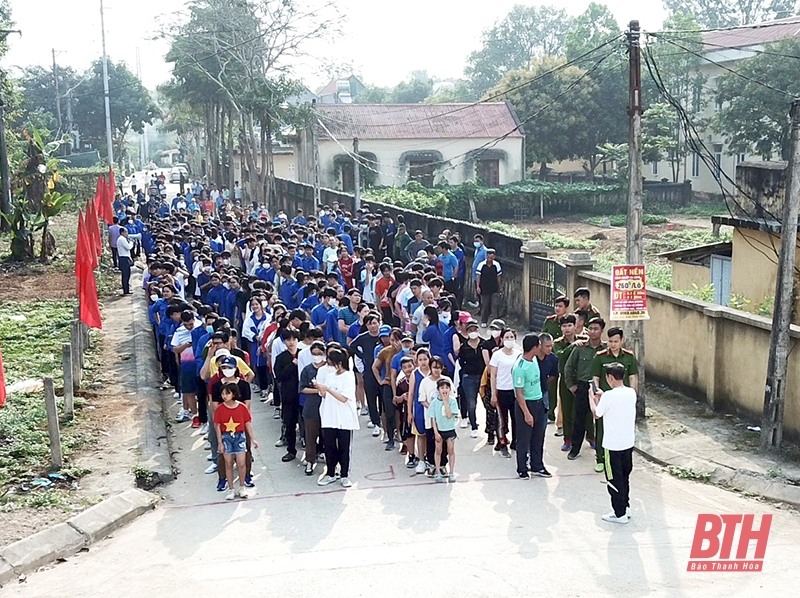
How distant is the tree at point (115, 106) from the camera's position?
71312 millimetres

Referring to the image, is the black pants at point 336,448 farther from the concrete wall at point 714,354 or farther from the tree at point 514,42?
the tree at point 514,42

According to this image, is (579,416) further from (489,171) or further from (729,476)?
(489,171)

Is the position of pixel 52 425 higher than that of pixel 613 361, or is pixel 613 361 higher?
pixel 613 361

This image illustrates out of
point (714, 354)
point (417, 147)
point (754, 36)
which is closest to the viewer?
point (714, 354)

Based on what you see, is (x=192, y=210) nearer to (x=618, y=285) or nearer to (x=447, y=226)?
(x=447, y=226)

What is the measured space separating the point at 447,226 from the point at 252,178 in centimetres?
1859

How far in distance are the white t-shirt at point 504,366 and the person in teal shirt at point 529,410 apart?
0.27m

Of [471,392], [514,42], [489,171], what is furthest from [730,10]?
[471,392]

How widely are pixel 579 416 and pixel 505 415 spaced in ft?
2.66

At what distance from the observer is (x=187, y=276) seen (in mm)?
17703

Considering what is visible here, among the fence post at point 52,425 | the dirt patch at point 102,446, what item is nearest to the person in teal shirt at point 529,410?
the dirt patch at point 102,446

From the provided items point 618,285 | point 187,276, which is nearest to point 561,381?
point 618,285

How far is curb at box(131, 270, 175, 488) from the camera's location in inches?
430

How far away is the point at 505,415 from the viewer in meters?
11.1
